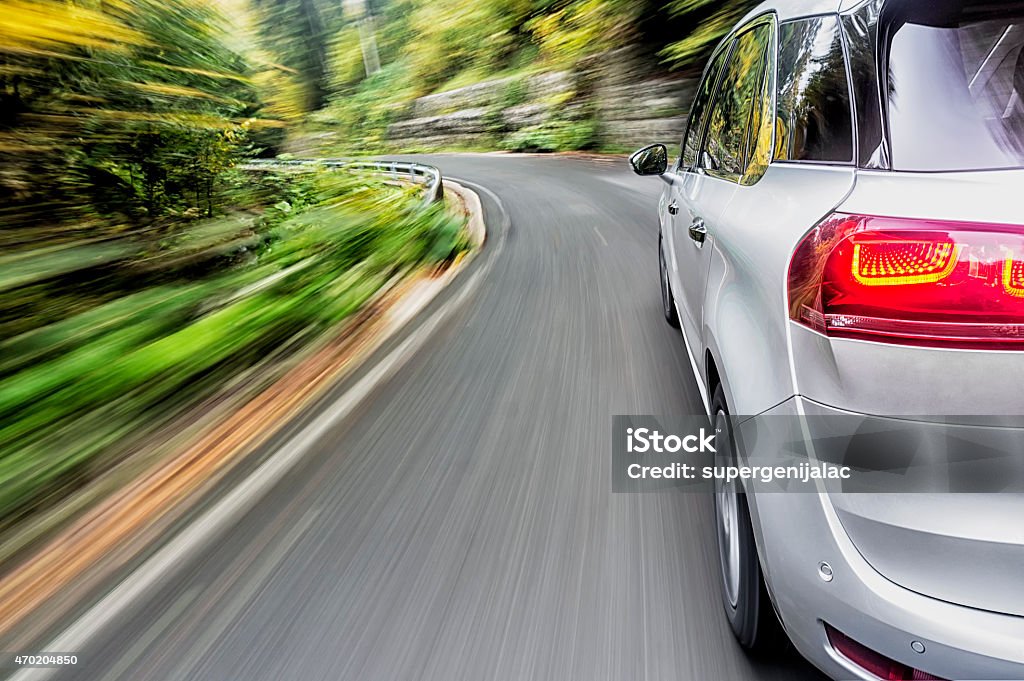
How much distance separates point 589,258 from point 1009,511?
6.29 metres

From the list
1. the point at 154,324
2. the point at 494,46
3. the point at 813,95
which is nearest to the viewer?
the point at 813,95

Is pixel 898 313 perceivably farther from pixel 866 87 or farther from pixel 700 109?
pixel 700 109

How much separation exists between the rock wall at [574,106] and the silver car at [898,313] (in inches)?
682

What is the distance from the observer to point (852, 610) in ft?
4.26

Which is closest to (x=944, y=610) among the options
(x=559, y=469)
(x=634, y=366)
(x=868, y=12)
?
(x=868, y=12)

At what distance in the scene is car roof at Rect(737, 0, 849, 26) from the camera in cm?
169

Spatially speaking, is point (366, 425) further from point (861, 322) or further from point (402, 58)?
point (402, 58)

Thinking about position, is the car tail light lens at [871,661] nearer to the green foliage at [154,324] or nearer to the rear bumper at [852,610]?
the rear bumper at [852,610]

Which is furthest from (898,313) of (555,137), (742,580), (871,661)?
(555,137)

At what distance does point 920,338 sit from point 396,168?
764 inches

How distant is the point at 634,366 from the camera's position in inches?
160

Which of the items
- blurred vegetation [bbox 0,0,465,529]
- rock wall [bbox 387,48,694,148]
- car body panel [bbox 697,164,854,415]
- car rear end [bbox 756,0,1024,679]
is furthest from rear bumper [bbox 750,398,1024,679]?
rock wall [bbox 387,48,694,148]

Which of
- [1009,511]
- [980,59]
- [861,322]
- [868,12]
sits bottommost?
[1009,511]

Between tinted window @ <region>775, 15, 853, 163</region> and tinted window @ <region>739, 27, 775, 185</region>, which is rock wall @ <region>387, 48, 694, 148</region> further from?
tinted window @ <region>775, 15, 853, 163</region>
